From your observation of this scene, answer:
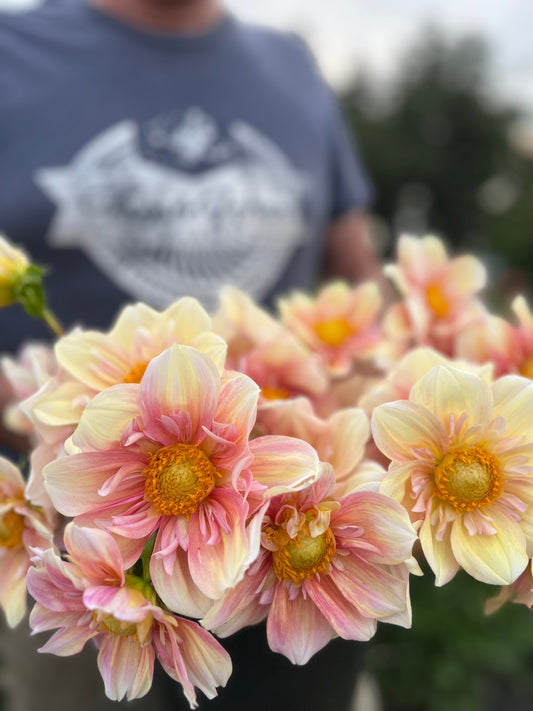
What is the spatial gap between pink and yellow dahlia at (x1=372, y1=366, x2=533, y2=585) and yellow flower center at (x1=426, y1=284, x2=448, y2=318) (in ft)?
0.71

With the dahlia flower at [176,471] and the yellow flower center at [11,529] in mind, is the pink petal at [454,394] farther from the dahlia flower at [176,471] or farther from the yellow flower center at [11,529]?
the yellow flower center at [11,529]

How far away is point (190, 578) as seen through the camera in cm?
38

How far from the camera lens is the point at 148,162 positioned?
1205 mm

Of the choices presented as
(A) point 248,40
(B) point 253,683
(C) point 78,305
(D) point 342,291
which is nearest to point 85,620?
(B) point 253,683

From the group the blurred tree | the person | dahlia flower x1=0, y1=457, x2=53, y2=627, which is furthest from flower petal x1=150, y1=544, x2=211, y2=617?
the blurred tree

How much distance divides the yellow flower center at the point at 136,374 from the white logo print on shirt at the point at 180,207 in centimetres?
74

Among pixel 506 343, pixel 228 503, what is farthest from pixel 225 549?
pixel 506 343

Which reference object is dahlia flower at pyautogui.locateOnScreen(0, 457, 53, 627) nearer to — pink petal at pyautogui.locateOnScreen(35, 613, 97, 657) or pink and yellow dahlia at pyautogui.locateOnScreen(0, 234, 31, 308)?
pink petal at pyautogui.locateOnScreen(35, 613, 97, 657)

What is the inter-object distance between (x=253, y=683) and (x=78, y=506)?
10.8 inches

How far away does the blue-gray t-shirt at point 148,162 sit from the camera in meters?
1.12

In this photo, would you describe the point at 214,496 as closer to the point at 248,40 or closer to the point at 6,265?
the point at 6,265

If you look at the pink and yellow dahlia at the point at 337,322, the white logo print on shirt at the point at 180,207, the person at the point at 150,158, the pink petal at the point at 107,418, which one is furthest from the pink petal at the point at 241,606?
the white logo print on shirt at the point at 180,207

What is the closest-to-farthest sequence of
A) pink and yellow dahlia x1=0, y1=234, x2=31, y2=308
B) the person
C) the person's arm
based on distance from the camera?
pink and yellow dahlia x1=0, y1=234, x2=31, y2=308 → the person → the person's arm

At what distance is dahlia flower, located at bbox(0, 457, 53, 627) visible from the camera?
45 cm
